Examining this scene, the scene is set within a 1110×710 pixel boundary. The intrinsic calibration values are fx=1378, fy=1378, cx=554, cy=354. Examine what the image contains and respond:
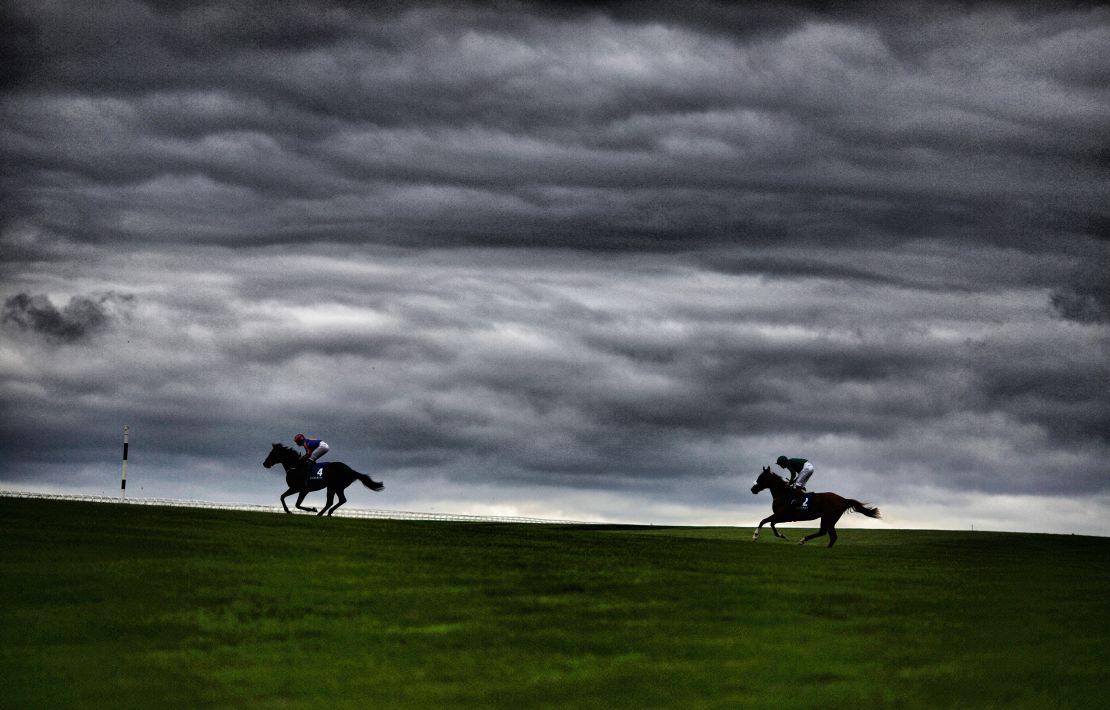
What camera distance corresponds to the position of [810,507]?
40.7 m

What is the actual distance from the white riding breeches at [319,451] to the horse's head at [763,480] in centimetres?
1433

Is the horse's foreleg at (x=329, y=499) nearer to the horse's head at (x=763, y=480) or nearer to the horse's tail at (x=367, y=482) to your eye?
the horse's tail at (x=367, y=482)

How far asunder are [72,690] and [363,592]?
7391 millimetres

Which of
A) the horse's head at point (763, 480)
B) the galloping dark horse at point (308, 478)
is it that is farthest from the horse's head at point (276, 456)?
the horse's head at point (763, 480)

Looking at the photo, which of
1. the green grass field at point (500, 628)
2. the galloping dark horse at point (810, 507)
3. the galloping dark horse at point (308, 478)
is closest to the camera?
the green grass field at point (500, 628)

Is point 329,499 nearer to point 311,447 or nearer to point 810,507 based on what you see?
point 311,447

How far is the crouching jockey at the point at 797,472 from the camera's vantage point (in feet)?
134

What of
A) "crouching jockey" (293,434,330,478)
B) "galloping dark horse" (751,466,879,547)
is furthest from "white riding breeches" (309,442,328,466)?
"galloping dark horse" (751,466,879,547)

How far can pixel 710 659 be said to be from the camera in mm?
15938

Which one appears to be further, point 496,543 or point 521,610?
point 496,543

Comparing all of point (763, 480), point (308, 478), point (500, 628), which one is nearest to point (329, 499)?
point (308, 478)

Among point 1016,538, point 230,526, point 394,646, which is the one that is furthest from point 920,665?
point 1016,538

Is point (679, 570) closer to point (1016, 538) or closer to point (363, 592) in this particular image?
point (363, 592)

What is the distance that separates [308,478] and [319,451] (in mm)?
1298
